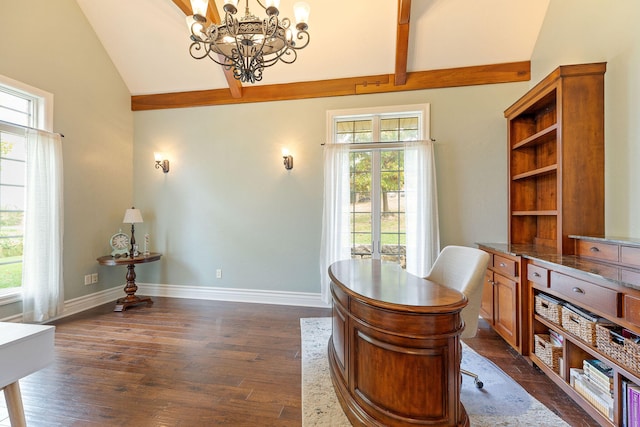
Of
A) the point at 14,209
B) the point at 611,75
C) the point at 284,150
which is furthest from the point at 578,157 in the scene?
the point at 14,209

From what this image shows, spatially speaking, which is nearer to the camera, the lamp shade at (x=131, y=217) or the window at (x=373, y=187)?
the window at (x=373, y=187)

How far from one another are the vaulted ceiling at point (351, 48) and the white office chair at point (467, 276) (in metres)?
2.41

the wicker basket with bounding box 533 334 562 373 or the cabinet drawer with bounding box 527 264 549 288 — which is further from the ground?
the cabinet drawer with bounding box 527 264 549 288

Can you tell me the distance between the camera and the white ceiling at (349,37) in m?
3.14

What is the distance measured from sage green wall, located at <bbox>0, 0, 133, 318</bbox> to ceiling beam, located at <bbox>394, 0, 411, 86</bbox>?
13.1 ft

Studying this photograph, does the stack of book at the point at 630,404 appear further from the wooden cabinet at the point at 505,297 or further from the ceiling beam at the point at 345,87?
the ceiling beam at the point at 345,87

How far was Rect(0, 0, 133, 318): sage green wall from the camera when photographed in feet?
10.0

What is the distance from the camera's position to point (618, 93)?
219 centimetres

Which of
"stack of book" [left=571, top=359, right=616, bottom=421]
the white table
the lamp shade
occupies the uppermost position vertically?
the lamp shade

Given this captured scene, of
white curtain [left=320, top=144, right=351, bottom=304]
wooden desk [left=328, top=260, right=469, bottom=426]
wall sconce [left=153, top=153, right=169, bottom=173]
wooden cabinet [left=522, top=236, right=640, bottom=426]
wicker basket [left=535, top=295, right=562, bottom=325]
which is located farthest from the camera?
wall sconce [left=153, top=153, right=169, bottom=173]

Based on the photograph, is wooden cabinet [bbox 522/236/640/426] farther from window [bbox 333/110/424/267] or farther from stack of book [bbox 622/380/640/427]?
window [bbox 333/110/424/267]

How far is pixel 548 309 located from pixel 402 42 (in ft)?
9.87

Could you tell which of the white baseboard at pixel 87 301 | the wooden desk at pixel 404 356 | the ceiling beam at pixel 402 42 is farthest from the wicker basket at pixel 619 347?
the white baseboard at pixel 87 301

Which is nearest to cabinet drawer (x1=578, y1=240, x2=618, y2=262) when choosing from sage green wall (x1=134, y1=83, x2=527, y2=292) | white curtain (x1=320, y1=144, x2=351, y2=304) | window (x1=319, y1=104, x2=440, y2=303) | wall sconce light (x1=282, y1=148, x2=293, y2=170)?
sage green wall (x1=134, y1=83, x2=527, y2=292)
